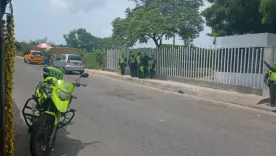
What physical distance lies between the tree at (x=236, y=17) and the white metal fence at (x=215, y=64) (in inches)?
162

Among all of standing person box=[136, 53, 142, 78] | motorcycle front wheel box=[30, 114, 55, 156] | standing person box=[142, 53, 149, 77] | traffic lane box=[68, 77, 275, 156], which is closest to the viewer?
motorcycle front wheel box=[30, 114, 55, 156]

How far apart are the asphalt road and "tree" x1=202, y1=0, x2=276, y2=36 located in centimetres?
955

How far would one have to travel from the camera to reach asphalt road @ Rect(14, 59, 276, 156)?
16.5 ft

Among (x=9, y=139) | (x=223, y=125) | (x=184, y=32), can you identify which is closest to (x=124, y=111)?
(x=223, y=125)

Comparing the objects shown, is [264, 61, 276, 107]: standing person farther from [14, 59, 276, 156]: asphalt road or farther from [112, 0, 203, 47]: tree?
[112, 0, 203, 47]: tree

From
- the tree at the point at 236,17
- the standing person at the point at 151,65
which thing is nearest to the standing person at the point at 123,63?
the standing person at the point at 151,65

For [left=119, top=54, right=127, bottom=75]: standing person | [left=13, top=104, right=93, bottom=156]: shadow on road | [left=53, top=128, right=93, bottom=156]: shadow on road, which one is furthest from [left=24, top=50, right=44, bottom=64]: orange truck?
[left=53, top=128, right=93, bottom=156]: shadow on road

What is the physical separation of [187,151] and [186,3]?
30066mm

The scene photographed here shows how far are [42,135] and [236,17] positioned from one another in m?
16.1

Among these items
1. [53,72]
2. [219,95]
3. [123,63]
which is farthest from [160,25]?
[53,72]

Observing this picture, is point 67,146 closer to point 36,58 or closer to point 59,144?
point 59,144

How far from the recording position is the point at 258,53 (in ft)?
38.5

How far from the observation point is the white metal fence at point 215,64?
39.3 ft

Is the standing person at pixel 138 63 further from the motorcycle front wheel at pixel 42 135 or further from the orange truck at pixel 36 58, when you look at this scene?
the orange truck at pixel 36 58
